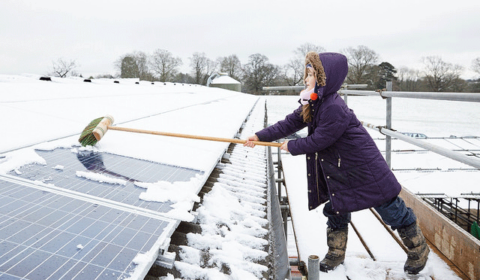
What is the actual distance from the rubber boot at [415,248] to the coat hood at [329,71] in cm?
122

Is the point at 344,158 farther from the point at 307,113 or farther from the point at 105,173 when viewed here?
the point at 105,173

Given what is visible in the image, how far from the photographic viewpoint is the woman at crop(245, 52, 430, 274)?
248cm


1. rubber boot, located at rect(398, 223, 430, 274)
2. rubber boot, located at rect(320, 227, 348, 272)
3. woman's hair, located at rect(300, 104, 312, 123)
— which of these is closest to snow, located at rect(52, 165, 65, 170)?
woman's hair, located at rect(300, 104, 312, 123)

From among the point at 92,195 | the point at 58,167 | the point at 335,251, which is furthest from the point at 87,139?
the point at 335,251

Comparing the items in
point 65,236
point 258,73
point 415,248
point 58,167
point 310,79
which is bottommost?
point 415,248

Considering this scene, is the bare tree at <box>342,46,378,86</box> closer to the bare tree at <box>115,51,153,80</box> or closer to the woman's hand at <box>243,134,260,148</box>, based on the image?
the bare tree at <box>115,51,153,80</box>

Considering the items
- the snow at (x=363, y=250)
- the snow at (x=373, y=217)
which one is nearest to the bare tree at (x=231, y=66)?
the snow at (x=373, y=217)

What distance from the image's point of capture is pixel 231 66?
6856 cm

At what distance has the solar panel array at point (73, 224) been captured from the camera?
133 cm

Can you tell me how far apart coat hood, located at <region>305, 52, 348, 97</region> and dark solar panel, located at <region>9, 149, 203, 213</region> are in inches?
47.4

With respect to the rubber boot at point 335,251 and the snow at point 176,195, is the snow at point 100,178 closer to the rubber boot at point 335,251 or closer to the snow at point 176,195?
the snow at point 176,195

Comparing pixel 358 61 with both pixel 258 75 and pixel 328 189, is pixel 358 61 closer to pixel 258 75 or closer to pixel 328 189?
pixel 258 75

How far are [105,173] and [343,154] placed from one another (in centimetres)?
174

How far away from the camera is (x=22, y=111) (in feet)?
14.5
